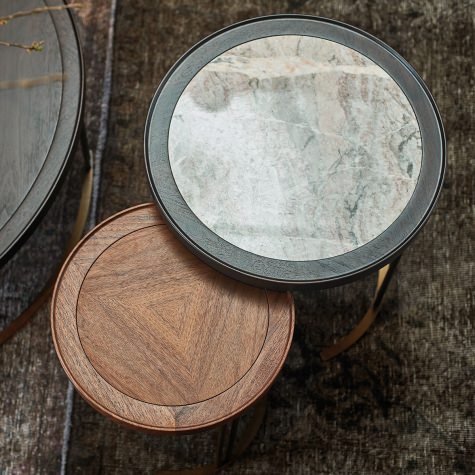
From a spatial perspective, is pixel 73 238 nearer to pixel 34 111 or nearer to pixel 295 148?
pixel 34 111

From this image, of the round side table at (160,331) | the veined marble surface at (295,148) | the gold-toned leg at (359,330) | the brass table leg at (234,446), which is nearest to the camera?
the round side table at (160,331)

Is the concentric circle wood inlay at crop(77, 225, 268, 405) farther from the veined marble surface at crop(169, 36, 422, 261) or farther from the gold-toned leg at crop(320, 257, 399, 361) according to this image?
the gold-toned leg at crop(320, 257, 399, 361)

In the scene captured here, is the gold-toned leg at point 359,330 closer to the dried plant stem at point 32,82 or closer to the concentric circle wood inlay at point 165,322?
the concentric circle wood inlay at point 165,322

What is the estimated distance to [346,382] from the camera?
1505 mm

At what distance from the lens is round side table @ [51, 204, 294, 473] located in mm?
1153

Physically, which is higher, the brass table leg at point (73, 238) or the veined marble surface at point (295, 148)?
the veined marble surface at point (295, 148)

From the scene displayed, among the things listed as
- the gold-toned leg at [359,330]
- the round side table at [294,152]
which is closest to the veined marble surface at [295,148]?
the round side table at [294,152]

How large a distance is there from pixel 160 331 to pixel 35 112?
0.42m

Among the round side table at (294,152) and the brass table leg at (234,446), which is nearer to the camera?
the round side table at (294,152)

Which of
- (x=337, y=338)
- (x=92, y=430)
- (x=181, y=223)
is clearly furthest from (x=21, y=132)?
(x=337, y=338)

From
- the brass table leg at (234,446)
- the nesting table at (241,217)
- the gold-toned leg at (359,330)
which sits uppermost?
the nesting table at (241,217)

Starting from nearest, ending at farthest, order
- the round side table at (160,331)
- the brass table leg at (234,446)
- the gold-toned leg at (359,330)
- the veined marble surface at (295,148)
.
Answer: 1. the round side table at (160,331)
2. the veined marble surface at (295,148)
3. the brass table leg at (234,446)
4. the gold-toned leg at (359,330)

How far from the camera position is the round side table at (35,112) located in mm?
1268

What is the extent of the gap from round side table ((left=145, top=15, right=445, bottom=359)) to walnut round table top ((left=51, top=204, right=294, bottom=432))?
0.04 meters
